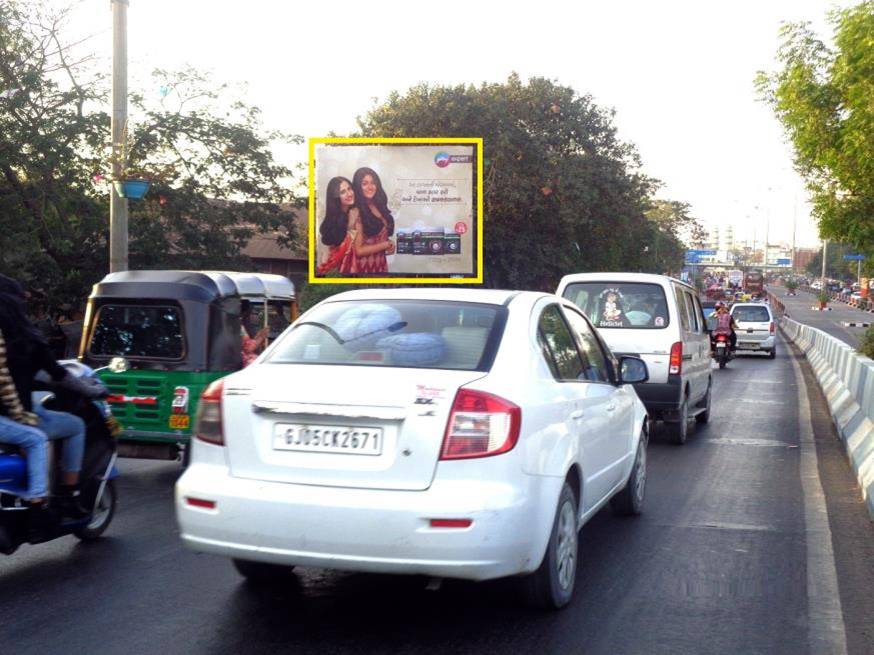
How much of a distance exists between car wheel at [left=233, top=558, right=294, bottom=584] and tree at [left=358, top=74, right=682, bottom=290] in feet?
95.4

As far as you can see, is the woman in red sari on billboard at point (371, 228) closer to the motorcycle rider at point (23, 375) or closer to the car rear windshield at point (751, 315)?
the car rear windshield at point (751, 315)

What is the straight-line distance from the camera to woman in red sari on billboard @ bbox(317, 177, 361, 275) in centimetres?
2334

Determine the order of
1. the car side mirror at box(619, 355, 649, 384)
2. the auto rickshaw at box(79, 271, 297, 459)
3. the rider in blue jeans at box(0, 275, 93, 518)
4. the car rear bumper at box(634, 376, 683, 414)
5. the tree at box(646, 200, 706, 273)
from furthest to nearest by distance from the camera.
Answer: the tree at box(646, 200, 706, 273), the car rear bumper at box(634, 376, 683, 414), the auto rickshaw at box(79, 271, 297, 459), the car side mirror at box(619, 355, 649, 384), the rider in blue jeans at box(0, 275, 93, 518)

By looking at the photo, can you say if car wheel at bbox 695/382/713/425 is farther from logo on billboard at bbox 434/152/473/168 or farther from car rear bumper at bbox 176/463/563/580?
logo on billboard at bbox 434/152/473/168

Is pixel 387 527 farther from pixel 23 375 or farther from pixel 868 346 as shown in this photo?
pixel 868 346

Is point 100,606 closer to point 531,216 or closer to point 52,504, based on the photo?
point 52,504

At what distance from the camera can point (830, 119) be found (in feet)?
59.0

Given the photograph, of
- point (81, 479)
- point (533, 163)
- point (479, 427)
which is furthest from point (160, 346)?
point (533, 163)

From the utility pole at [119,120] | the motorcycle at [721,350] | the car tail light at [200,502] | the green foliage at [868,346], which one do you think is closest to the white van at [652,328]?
the utility pole at [119,120]

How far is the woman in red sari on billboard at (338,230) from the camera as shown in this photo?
23344 mm

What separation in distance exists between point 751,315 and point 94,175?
21.4m

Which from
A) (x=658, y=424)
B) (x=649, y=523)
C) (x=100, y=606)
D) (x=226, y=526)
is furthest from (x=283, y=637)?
(x=658, y=424)

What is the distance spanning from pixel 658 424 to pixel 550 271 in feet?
78.3

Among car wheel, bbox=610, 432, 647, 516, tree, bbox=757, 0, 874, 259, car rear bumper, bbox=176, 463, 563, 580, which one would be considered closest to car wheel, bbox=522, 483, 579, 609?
car rear bumper, bbox=176, 463, 563, 580
